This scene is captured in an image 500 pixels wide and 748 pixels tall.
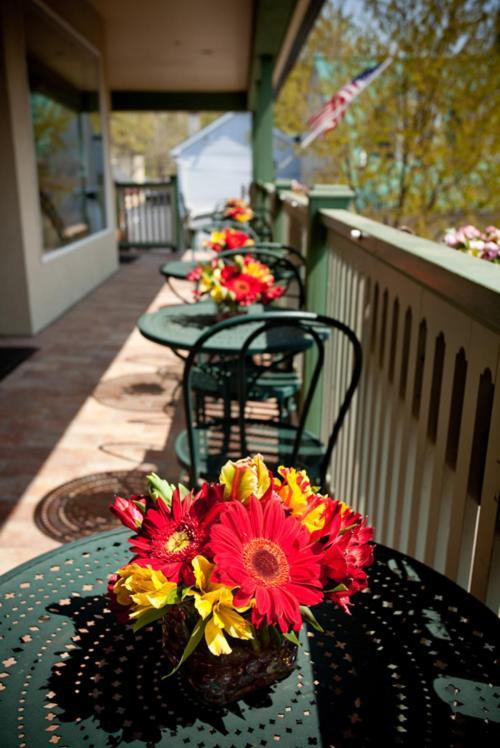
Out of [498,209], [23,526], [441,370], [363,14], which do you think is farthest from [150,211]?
[441,370]

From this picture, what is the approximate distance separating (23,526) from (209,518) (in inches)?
79.6

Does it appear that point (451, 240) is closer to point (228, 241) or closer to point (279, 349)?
point (279, 349)

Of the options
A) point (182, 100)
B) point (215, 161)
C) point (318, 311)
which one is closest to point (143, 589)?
point (318, 311)

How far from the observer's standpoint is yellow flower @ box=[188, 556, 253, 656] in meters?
0.73

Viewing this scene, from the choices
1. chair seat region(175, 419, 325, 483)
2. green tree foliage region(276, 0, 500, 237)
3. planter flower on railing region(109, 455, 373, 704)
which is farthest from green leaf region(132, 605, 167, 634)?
green tree foliage region(276, 0, 500, 237)

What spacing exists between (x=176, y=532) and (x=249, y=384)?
5.74ft

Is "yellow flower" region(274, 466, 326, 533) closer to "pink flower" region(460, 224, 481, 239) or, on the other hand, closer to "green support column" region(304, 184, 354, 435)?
"pink flower" region(460, 224, 481, 239)

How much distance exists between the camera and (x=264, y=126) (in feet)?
26.0

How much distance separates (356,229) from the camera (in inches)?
82.0

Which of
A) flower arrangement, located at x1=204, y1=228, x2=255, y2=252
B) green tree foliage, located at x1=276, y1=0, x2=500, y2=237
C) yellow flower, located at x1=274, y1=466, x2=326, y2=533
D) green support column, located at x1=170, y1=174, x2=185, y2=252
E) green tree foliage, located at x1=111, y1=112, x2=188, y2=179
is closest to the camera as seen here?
yellow flower, located at x1=274, y1=466, x2=326, y2=533

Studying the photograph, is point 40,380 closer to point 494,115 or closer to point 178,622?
point 178,622

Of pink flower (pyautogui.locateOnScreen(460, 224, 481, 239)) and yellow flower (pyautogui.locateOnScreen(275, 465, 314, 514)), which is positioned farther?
pink flower (pyautogui.locateOnScreen(460, 224, 481, 239))

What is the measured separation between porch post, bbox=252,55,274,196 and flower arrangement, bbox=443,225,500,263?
531 centimetres

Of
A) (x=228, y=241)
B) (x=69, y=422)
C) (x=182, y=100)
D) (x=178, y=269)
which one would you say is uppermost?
(x=182, y=100)
